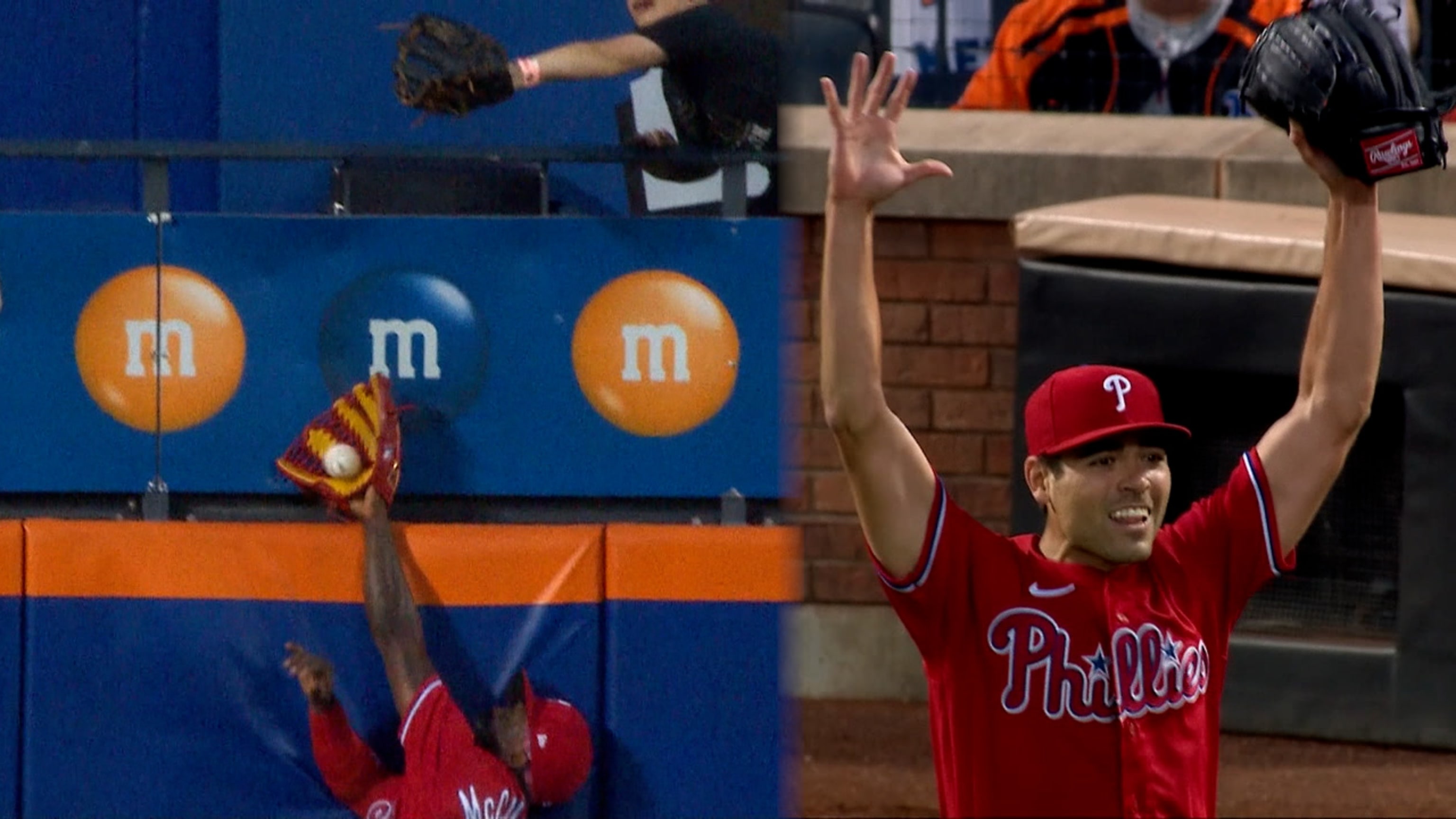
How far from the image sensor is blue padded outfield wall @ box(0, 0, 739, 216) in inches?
123

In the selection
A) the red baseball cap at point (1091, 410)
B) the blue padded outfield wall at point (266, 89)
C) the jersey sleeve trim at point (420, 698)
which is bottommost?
the jersey sleeve trim at point (420, 698)

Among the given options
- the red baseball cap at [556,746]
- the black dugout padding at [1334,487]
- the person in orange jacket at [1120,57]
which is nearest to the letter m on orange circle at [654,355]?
the red baseball cap at [556,746]

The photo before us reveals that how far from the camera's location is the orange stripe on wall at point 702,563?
317cm

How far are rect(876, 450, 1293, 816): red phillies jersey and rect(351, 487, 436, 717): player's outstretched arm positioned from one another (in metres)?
0.85

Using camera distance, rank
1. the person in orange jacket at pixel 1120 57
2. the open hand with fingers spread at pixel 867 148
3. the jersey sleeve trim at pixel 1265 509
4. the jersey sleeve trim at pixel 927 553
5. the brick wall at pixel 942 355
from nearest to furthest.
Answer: the open hand with fingers spread at pixel 867 148 → the jersey sleeve trim at pixel 927 553 → the jersey sleeve trim at pixel 1265 509 → the brick wall at pixel 942 355 → the person in orange jacket at pixel 1120 57

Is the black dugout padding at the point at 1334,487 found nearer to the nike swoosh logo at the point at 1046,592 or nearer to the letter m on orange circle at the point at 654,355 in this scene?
the letter m on orange circle at the point at 654,355

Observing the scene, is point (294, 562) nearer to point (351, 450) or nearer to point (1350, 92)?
point (351, 450)

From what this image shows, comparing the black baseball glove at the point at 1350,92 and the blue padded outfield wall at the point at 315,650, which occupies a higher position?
the black baseball glove at the point at 1350,92

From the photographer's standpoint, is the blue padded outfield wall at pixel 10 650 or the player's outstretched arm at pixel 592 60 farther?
the blue padded outfield wall at pixel 10 650

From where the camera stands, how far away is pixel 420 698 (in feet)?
10.4

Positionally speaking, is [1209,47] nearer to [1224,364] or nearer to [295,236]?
[1224,364]

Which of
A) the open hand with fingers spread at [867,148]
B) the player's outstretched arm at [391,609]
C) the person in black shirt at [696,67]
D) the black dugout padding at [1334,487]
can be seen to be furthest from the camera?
the black dugout padding at [1334,487]

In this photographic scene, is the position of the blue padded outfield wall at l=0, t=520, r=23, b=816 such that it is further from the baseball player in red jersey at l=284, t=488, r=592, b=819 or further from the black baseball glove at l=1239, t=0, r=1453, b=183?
the black baseball glove at l=1239, t=0, r=1453, b=183

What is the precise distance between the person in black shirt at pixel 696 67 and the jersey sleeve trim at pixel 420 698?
31.9 inches
